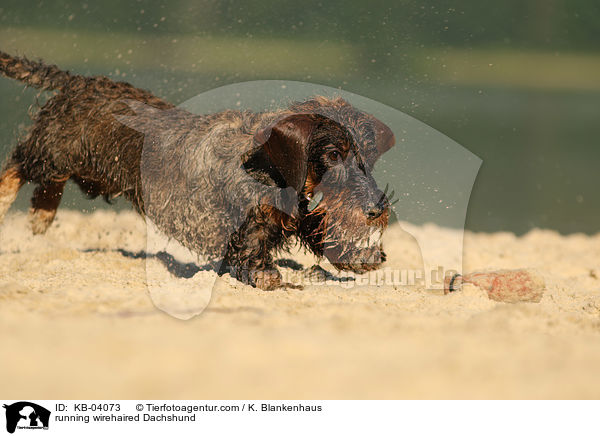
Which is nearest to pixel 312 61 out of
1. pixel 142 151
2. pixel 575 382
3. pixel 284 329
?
pixel 142 151

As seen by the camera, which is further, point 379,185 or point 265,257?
point 265,257

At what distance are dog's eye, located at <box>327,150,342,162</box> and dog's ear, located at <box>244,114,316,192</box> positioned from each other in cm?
17

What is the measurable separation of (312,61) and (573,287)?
13.8 ft

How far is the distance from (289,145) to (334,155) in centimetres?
29

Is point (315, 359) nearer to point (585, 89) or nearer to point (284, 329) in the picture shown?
point (284, 329)

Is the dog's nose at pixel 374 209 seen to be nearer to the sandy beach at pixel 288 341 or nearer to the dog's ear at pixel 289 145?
the dog's ear at pixel 289 145

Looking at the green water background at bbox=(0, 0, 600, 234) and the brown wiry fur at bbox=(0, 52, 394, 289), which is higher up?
the green water background at bbox=(0, 0, 600, 234)

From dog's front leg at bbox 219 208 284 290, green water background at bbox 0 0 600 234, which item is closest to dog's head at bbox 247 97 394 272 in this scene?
dog's front leg at bbox 219 208 284 290

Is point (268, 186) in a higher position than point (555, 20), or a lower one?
lower

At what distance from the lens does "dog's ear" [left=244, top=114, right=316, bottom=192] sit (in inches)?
141

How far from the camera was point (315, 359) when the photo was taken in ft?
7.59
